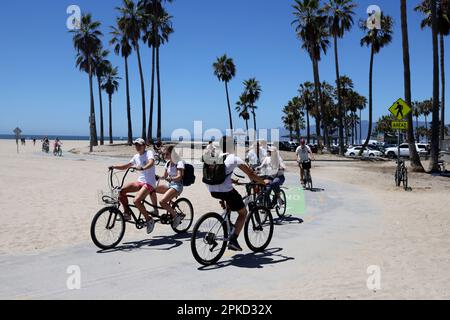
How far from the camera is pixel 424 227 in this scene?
965 centimetres

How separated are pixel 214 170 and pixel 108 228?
96.0 inches

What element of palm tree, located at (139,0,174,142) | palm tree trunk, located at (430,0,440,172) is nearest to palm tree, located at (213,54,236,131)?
palm tree, located at (139,0,174,142)

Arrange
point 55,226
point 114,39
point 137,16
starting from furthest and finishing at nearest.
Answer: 1. point 114,39
2. point 137,16
3. point 55,226

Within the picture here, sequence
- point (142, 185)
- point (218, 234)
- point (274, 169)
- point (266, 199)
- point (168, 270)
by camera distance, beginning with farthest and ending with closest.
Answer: point (274, 169), point (266, 199), point (142, 185), point (218, 234), point (168, 270)

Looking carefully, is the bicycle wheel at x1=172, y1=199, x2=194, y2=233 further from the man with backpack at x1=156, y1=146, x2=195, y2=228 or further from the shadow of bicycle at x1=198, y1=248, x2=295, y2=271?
the shadow of bicycle at x1=198, y1=248, x2=295, y2=271

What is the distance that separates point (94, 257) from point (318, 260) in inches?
145

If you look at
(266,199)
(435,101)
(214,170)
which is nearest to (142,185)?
(214,170)

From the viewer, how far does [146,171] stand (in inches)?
314

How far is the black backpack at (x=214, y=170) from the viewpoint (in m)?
6.43

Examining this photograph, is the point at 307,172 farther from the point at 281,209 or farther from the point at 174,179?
the point at 174,179

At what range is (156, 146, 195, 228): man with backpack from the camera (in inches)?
323

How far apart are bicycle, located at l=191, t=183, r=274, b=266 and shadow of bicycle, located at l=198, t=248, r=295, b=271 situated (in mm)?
128
